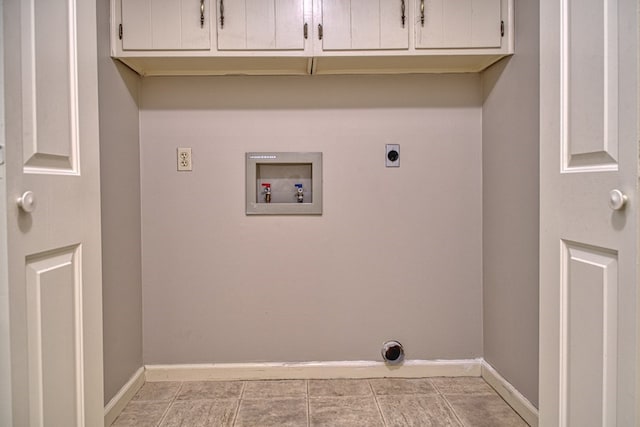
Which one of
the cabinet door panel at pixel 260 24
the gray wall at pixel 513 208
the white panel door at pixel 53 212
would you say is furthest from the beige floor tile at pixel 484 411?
the cabinet door panel at pixel 260 24

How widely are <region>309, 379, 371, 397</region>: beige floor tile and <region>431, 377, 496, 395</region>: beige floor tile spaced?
0.37 m

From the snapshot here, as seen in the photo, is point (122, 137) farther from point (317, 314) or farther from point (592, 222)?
point (592, 222)

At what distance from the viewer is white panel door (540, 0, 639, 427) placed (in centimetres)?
88

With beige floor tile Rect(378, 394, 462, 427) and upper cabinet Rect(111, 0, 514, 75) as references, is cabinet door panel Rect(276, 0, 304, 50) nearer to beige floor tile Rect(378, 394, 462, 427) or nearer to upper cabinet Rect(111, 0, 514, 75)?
upper cabinet Rect(111, 0, 514, 75)

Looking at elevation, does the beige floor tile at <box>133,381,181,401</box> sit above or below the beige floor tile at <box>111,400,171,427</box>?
above

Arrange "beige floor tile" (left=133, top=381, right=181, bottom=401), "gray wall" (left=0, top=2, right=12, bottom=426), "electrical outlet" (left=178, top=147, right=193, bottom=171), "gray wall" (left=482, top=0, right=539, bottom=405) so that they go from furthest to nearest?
1. "electrical outlet" (left=178, top=147, right=193, bottom=171)
2. "beige floor tile" (left=133, top=381, right=181, bottom=401)
3. "gray wall" (left=482, top=0, right=539, bottom=405)
4. "gray wall" (left=0, top=2, right=12, bottom=426)

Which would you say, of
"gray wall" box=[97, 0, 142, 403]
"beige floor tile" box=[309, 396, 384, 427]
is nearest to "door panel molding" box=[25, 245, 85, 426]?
"gray wall" box=[97, 0, 142, 403]

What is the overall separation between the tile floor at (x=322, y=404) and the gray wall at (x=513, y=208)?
22 cm

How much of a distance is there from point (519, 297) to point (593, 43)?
116 cm

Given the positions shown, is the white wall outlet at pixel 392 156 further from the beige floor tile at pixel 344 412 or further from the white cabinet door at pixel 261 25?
the beige floor tile at pixel 344 412

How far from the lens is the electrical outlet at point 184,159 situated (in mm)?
2092

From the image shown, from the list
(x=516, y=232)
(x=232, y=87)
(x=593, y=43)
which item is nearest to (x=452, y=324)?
(x=516, y=232)

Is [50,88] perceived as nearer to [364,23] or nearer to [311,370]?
[364,23]

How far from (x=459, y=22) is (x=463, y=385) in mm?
1731
